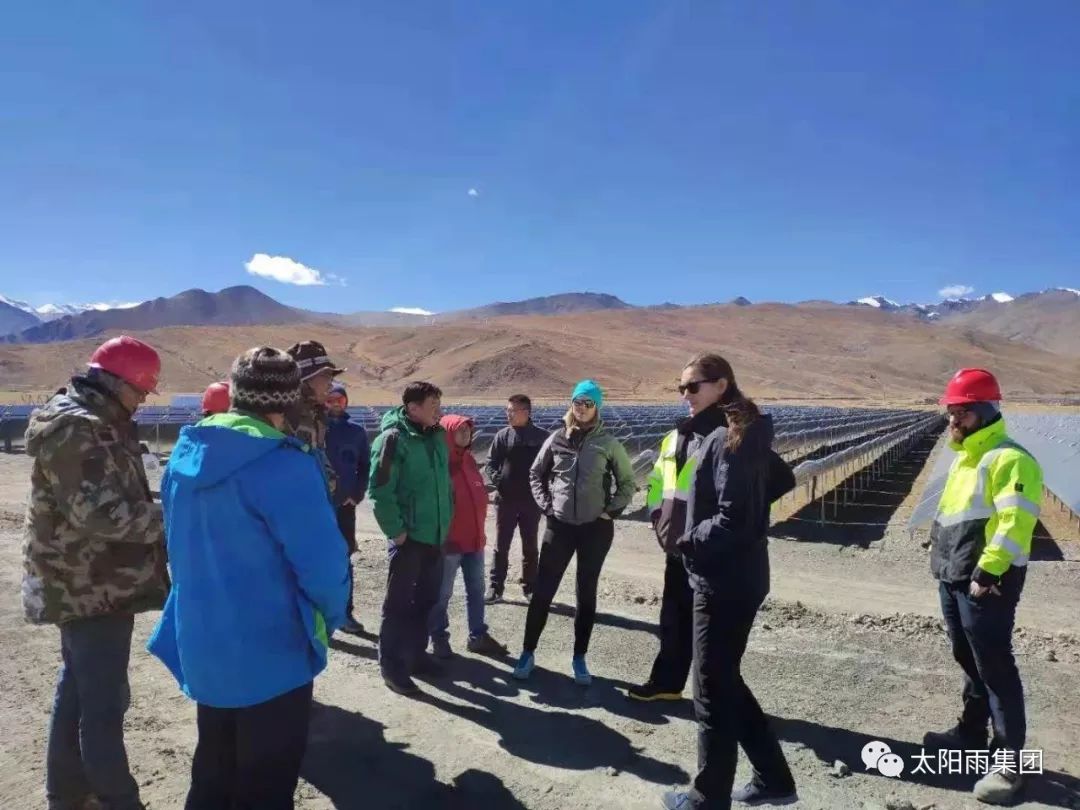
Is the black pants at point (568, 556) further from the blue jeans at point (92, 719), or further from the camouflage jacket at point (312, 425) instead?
the blue jeans at point (92, 719)

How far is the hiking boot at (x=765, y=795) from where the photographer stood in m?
3.00

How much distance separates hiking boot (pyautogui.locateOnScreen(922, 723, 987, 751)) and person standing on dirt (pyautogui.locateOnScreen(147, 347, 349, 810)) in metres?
2.95

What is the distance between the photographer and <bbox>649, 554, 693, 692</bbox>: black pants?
13.1 ft

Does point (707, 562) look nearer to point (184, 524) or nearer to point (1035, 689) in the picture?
point (184, 524)

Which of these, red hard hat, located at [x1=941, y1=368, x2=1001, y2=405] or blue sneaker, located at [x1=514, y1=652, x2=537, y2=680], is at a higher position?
red hard hat, located at [x1=941, y1=368, x2=1001, y2=405]

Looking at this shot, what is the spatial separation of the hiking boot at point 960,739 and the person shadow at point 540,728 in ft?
4.09

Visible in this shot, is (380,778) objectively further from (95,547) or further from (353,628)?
(353,628)

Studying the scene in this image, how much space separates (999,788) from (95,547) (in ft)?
11.9

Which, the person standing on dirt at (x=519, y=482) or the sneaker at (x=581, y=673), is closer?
the sneaker at (x=581, y=673)

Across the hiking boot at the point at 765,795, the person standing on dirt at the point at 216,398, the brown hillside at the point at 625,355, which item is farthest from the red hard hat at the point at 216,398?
→ the brown hillside at the point at 625,355

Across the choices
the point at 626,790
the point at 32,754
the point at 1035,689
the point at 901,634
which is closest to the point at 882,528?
the point at 901,634

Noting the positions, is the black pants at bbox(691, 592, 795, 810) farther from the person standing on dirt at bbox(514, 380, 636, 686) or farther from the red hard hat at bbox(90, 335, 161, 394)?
the red hard hat at bbox(90, 335, 161, 394)

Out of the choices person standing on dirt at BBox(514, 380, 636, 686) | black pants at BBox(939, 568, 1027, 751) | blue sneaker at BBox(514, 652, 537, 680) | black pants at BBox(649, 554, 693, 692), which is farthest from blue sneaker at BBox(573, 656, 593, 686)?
black pants at BBox(939, 568, 1027, 751)

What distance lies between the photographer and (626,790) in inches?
123
